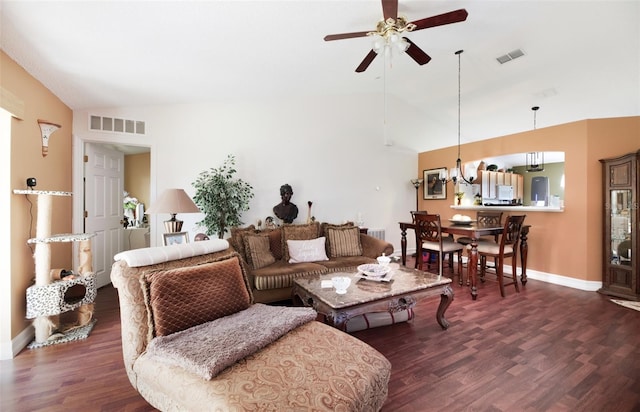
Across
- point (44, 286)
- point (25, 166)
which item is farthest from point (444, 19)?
point (44, 286)

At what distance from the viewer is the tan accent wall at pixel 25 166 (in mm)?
2166

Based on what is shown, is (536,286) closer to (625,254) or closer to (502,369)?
(625,254)

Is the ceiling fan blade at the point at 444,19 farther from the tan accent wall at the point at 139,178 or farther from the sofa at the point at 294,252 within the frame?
the tan accent wall at the point at 139,178

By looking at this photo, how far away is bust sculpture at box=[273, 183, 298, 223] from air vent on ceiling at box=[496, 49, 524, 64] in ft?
10.9

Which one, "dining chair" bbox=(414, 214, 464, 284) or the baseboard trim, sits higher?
"dining chair" bbox=(414, 214, 464, 284)

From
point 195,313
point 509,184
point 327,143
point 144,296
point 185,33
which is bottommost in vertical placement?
point 195,313

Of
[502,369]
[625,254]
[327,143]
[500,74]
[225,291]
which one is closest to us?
[225,291]

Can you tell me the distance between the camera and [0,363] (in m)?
2.03

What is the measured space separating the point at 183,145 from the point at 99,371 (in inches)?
110

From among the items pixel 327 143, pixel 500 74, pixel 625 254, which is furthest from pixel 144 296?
pixel 625 254

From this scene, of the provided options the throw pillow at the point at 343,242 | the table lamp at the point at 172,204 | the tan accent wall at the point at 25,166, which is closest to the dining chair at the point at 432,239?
the throw pillow at the point at 343,242

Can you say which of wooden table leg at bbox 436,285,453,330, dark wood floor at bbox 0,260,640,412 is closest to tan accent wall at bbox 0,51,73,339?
dark wood floor at bbox 0,260,640,412

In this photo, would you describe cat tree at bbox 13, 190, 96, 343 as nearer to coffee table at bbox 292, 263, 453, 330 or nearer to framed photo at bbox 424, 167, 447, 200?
coffee table at bbox 292, 263, 453, 330

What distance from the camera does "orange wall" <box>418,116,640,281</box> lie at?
3.56m
